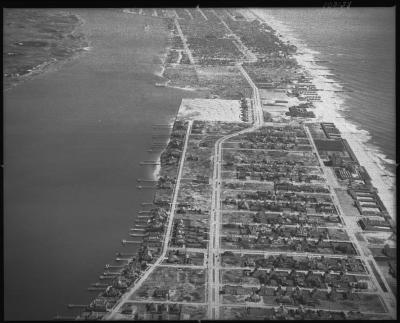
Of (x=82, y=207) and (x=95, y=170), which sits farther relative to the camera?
(x=95, y=170)

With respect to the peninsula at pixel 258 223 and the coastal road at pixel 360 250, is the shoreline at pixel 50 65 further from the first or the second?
the coastal road at pixel 360 250

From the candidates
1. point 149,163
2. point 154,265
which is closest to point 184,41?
point 149,163

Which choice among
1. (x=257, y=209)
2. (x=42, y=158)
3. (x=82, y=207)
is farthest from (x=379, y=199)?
(x=42, y=158)

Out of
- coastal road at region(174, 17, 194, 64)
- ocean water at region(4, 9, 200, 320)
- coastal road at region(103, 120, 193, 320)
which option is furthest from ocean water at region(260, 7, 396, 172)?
coastal road at region(103, 120, 193, 320)

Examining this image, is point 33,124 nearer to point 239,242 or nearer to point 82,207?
point 82,207

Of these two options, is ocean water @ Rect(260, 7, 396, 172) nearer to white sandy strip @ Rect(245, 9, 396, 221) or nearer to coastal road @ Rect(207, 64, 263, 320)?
white sandy strip @ Rect(245, 9, 396, 221)

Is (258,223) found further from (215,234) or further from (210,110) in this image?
(210,110)
